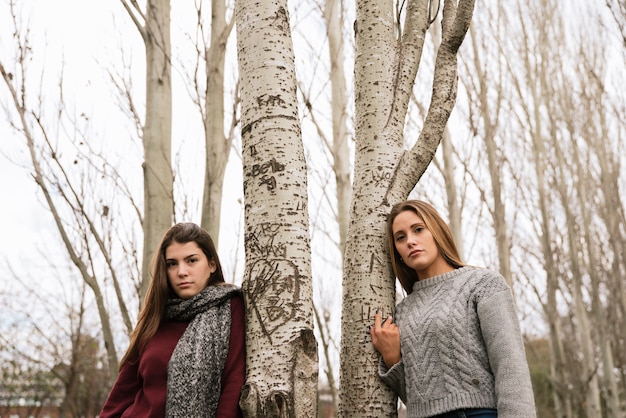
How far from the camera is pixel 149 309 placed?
2.20 metres

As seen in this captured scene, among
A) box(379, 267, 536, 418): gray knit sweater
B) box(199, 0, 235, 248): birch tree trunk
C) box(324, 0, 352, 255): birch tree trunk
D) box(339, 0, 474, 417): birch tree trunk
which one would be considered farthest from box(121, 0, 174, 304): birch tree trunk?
box(324, 0, 352, 255): birch tree trunk

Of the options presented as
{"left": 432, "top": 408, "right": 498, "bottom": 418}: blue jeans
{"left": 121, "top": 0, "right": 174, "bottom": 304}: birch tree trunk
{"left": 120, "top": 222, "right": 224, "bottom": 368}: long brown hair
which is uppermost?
{"left": 121, "top": 0, "right": 174, "bottom": 304}: birch tree trunk

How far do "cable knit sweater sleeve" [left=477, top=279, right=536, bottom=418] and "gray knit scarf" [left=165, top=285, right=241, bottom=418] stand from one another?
0.86 m

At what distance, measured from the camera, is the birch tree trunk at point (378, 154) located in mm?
2133

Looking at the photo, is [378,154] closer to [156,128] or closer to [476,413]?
[476,413]

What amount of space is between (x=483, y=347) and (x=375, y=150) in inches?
33.5

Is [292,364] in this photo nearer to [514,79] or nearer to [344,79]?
[344,79]

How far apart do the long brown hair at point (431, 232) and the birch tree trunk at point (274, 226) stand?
0.39m

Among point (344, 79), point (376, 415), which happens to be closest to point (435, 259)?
point (376, 415)

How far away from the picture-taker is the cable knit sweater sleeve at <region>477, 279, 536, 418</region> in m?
1.82

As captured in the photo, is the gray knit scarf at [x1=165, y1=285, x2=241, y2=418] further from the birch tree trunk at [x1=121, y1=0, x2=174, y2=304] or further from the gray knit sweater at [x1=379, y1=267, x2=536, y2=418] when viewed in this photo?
the birch tree trunk at [x1=121, y1=0, x2=174, y2=304]

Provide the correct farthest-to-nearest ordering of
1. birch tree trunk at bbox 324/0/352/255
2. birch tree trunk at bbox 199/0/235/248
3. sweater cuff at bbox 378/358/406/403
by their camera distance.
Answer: birch tree trunk at bbox 324/0/352/255
birch tree trunk at bbox 199/0/235/248
sweater cuff at bbox 378/358/406/403

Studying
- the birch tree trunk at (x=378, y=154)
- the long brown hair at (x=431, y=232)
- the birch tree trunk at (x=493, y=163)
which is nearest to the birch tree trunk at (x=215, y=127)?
the birch tree trunk at (x=378, y=154)

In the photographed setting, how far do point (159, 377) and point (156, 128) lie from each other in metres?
2.59
